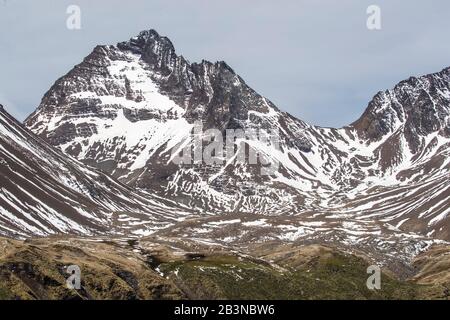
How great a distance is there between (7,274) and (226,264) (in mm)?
57734

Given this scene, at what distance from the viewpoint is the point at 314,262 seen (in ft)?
629

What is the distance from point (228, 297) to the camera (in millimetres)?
151500

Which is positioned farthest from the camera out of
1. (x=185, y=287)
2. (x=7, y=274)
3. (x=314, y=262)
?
(x=314, y=262)

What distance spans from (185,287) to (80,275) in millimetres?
23181

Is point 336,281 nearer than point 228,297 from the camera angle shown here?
No
